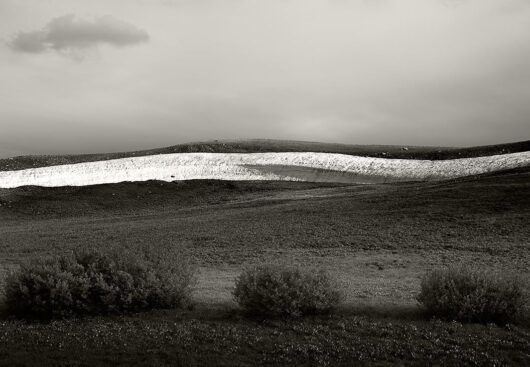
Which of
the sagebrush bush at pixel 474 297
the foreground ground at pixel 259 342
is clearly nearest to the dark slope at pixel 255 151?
the sagebrush bush at pixel 474 297

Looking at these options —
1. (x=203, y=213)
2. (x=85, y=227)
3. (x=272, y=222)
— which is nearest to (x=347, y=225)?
(x=272, y=222)

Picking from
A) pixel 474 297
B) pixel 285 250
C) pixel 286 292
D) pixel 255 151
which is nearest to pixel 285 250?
pixel 285 250

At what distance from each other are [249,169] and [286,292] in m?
45.9

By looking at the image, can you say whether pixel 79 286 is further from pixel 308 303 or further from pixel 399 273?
pixel 399 273

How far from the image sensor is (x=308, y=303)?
1406cm

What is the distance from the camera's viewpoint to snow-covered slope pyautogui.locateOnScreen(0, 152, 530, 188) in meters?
54.5

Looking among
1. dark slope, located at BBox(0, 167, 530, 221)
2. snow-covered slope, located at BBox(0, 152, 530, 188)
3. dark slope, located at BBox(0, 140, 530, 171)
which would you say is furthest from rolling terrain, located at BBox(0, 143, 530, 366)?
snow-covered slope, located at BBox(0, 152, 530, 188)

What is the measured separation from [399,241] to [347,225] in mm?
4370

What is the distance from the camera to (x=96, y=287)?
49.7ft

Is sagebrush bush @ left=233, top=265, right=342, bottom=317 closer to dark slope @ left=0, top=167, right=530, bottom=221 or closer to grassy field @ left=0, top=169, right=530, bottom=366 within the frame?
grassy field @ left=0, top=169, right=530, bottom=366

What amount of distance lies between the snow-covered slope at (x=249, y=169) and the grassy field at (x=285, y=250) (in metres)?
4.35

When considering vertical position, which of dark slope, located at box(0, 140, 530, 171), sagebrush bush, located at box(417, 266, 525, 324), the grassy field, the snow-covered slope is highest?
dark slope, located at box(0, 140, 530, 171)

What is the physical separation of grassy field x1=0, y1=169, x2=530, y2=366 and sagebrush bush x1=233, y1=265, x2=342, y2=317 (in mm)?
450

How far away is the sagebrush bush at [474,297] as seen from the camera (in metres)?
13.4
